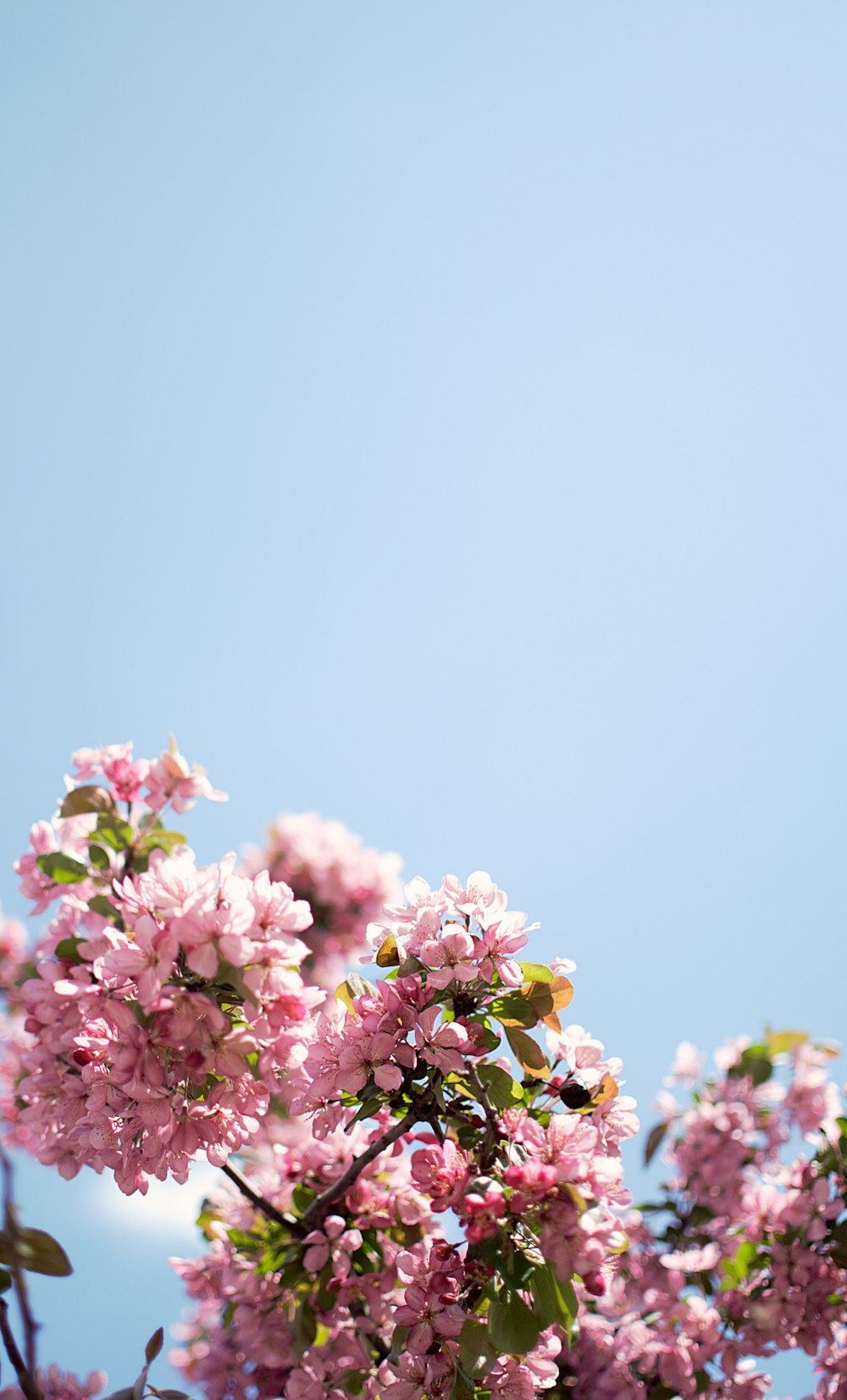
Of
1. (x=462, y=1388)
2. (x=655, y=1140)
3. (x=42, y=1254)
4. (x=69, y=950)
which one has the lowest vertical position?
(x=462, y=1388)

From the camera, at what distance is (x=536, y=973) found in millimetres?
Answer: 1992

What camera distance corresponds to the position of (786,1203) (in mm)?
2867

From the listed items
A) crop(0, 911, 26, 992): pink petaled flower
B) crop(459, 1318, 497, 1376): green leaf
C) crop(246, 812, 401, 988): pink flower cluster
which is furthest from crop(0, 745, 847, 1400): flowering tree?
crop(0, 911, 26, 992): pink petaled flower

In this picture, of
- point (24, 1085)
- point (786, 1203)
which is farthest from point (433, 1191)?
point (786, 1203)

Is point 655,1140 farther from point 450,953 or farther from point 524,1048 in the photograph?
point 450,953

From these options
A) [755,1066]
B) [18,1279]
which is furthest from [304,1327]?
[755,1066]

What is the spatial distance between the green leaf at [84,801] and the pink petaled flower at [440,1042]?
138 cm

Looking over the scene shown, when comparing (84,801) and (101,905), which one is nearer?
(101,905)

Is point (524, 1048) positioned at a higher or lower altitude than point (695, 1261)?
higher

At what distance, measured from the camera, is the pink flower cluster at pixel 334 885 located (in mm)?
5898

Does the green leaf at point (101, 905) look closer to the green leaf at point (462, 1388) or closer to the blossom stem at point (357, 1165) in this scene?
the blossom stem at point (357, 1165)

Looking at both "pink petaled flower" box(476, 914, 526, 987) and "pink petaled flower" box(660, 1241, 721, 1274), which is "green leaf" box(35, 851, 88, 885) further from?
"pink petaled flower" box(660, 1241, 721, 1274)

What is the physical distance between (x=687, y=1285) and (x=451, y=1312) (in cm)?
176

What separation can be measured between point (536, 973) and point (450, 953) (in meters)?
0.22
